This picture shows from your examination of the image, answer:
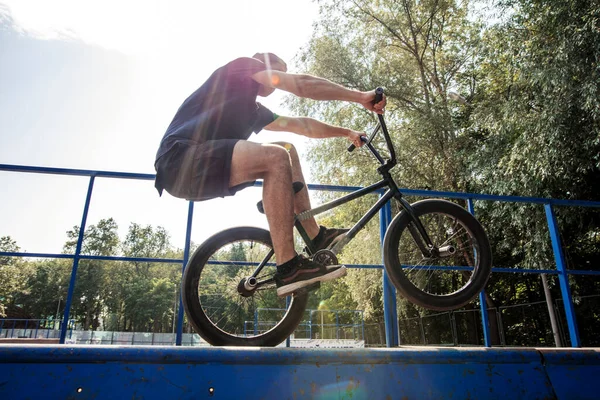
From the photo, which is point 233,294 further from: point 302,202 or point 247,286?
point 302,202

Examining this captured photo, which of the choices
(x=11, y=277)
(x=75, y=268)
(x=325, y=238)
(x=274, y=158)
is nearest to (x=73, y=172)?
(x=75, y=268)

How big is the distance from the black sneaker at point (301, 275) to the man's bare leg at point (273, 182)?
2.0 inches

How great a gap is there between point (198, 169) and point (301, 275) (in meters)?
0.73

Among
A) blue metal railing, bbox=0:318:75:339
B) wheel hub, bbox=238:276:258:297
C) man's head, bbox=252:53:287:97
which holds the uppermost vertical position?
man's head, bbox=252:53:287:97

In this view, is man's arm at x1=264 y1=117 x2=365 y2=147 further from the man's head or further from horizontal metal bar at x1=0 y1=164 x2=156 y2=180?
horizontal metal bar at x1=0 y1=164 x2=156 y2=180

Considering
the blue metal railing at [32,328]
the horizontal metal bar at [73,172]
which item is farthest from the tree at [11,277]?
the horizontal metal bar at [73,172]

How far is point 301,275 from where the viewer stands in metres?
1.92

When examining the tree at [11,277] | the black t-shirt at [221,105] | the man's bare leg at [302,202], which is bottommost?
the man's bare leg at [302,202]

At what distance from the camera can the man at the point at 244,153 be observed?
1932mm

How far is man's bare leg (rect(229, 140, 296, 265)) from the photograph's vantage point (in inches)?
75.7

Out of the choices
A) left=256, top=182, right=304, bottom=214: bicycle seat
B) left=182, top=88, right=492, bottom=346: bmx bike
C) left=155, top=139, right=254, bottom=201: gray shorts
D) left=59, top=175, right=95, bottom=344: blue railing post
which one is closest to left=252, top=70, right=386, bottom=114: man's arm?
left=182, top=88, right=492, bottom=346: bmx bike

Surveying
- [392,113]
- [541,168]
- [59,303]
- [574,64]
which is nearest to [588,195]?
[541,168]

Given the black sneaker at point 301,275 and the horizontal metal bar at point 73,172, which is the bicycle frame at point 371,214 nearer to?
the black sneaker at point 301,275

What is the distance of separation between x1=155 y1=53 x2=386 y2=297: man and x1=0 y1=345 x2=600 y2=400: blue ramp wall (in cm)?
70
